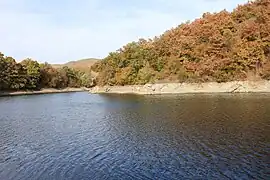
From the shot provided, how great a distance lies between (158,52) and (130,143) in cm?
6427

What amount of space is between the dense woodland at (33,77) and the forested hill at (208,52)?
26891 millimetres

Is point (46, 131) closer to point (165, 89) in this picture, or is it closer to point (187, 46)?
point (165, 89)

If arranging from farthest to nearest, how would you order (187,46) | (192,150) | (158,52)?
1. (158,52)
2. (187,46)
3. (192,150)

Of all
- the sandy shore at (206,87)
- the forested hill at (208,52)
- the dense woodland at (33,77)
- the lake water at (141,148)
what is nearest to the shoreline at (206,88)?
the sandy shore at (206,87)

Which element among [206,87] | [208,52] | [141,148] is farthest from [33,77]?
[141,148]

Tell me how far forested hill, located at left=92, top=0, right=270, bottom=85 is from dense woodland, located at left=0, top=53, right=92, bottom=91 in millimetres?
26891

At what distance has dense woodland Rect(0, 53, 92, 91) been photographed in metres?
92.1

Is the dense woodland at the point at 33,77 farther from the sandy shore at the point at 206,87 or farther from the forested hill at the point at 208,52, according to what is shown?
the sandy shore at the point at 206,87

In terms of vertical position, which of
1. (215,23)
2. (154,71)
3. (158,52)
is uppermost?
(215,23)

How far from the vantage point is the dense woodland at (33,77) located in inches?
3627

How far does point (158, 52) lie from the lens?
276 feet

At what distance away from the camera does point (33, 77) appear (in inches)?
4018

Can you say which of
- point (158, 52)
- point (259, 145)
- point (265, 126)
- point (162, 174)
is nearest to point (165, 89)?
point (158, 52)

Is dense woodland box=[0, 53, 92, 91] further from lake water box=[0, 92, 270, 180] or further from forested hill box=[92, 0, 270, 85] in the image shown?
lake water box=[0, 92, 270, 180]
